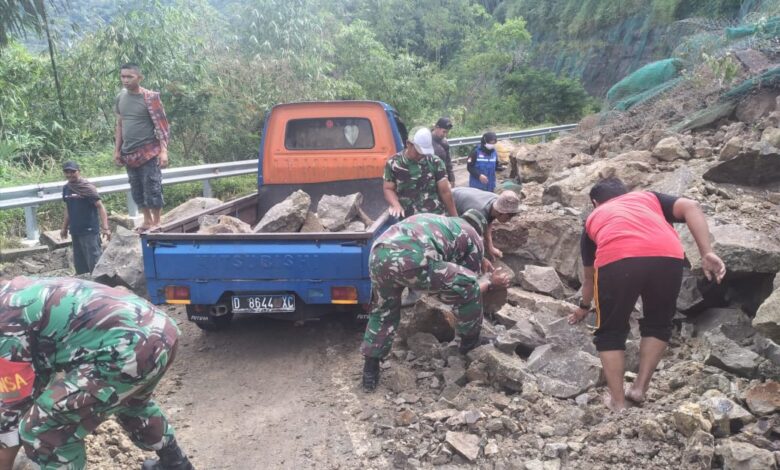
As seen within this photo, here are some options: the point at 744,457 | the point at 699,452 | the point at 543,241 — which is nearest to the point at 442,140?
the point at 543,241

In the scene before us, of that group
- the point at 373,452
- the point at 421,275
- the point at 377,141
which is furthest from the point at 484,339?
the point at 377,141

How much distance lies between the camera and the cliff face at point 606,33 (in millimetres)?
21672

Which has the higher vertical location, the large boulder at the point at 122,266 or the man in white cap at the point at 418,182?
the man in white cap at the point at 418,182

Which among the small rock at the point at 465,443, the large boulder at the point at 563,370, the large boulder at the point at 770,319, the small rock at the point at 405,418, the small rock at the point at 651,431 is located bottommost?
the small rock at the point at 405,418

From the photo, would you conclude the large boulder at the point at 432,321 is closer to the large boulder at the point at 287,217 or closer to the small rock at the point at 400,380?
the small rock at the point at 400,380

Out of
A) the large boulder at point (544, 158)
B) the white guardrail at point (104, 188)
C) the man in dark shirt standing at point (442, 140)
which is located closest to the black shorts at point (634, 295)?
the man in dark shirt standing at point (442, 140)

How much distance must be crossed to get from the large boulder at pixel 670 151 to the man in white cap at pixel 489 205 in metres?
3.54

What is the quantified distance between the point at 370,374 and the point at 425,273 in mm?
850

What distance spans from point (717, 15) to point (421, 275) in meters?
17.7

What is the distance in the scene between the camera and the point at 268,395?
452 cm

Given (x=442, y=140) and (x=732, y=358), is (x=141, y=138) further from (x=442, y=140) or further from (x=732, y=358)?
(x=732, y=358)

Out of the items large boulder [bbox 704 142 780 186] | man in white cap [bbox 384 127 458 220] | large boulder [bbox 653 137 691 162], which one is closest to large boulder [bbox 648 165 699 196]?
large boulder [bbox 704 142 780 186]

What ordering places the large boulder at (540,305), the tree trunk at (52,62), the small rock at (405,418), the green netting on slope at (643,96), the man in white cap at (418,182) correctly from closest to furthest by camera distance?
the small rock at (405,418) → the large boulder at (540,305) → the man in white cap at (418,182) → the tree trunk at (52,62) → the green netting on slope at (643,96)

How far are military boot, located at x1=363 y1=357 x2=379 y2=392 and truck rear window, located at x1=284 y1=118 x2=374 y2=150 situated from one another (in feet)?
9.86
